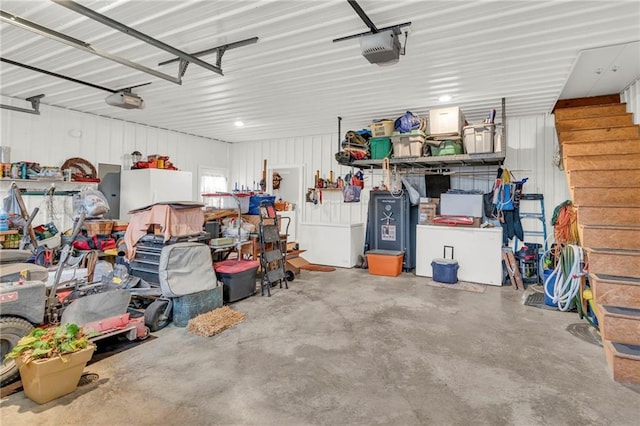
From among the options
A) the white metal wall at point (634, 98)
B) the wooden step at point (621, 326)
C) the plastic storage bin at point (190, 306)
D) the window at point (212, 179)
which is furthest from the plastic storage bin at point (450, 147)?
the window at point (212, 179)

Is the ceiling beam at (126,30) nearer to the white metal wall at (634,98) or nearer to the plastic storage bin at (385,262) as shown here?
the plastic storage bin at (385,262)

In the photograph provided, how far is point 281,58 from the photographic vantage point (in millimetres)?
3926

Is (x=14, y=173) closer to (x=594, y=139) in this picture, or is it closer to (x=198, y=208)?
(x=198, y=208)

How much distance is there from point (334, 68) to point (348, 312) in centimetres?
306

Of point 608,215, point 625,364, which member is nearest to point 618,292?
point 625,364

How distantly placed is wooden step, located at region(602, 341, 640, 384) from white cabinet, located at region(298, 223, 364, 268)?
15.3 feet

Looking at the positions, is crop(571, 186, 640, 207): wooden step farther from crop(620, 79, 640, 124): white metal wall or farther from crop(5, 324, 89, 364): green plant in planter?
crop(5, 324, 89, 364): green plant in planter

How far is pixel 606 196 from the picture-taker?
13.3 feet

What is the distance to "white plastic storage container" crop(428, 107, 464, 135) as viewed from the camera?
5301 millimetres

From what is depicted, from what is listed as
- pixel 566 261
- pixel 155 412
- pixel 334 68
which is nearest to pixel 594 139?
pixel 566 261

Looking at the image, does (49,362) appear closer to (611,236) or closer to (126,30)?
(126,30)

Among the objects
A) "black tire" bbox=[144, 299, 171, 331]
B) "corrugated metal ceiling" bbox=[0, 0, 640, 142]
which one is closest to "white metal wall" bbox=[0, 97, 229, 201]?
"corrugated metal ceiling" bbox=[0, 0, 640, 142]

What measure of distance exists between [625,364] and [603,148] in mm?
3280

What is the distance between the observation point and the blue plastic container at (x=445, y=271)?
569 centimetres
